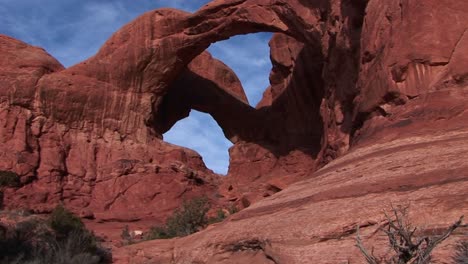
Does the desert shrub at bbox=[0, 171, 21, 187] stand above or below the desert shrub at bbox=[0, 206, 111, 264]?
above

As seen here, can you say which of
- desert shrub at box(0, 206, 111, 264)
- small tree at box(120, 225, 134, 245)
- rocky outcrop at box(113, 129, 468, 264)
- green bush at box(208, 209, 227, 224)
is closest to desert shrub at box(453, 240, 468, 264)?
rocky outcrop at box(113, 129, 468, 264)

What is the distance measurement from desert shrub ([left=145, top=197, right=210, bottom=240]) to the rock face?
2358 millimetres

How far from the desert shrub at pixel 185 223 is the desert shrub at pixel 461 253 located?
14556 millimetres

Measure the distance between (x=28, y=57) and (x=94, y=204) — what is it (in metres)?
7.90

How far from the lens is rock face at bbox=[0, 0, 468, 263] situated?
9281mm

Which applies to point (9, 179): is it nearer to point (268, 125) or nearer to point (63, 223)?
point (63, 223)

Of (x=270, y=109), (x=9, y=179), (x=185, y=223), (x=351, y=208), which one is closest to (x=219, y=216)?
(x=185, y=223)

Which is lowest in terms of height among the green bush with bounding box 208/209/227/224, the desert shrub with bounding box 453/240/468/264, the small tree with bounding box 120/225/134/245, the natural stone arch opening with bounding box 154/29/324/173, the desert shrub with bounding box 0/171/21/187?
the desert shrub with bounding box 453/240/468/264

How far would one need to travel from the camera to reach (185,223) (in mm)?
21734

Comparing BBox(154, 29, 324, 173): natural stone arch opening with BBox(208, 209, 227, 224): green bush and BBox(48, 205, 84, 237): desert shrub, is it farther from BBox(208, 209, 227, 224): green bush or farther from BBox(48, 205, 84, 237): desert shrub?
BBox(48, 205, 84, 237): desert shrub

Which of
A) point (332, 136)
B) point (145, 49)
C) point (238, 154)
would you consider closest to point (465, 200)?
point (332, 136)

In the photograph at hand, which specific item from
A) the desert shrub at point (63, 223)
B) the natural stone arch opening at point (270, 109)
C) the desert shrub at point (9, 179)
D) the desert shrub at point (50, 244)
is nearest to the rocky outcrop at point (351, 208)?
the desert shrub at point (50, 244)

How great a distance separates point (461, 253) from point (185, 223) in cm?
1597

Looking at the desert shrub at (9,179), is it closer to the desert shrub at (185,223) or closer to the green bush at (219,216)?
the desert shrub at (185,223)
